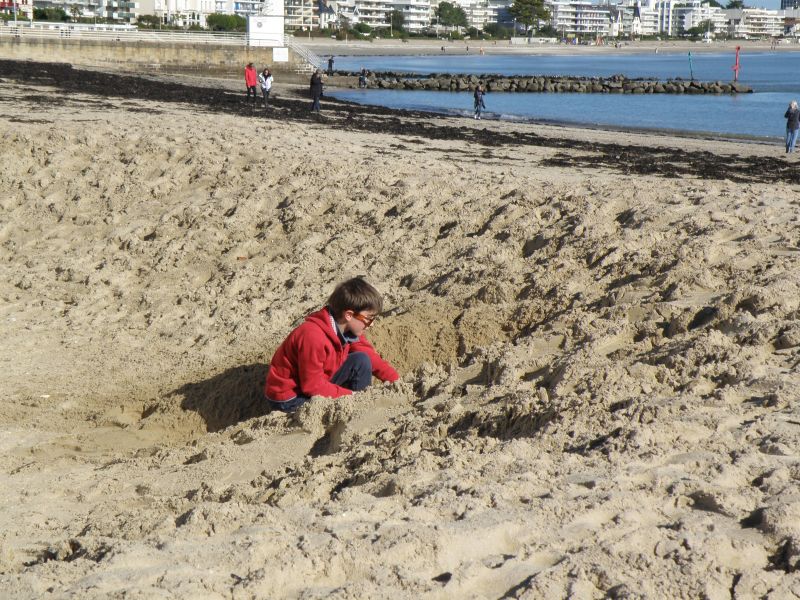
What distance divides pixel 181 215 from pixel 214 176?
3.52ft

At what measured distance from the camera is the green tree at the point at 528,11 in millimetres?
156875

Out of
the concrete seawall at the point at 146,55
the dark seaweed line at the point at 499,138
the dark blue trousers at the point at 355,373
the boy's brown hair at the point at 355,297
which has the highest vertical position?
the concrete seawall at the point at 146,55

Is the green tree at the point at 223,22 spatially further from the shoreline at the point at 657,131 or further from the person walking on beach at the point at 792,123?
the person walking on beach at the point at 792,123

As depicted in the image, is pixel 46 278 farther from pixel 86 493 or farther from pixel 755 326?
pixel 755 326

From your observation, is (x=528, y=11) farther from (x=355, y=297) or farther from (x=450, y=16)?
(x=355, y=297)

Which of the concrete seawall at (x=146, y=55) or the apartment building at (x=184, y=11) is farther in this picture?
the apartment building at (x=184, y=11)

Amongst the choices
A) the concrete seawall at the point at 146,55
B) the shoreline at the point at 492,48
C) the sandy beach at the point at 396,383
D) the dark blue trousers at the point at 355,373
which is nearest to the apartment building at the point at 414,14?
the shoreline at the point at 492,48

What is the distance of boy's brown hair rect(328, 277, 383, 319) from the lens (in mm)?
5367

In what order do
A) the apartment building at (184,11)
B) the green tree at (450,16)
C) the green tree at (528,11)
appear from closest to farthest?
1. the apartment building at (184,11)
2. the green tree at (528,11)
3. the green tree at (450,16)

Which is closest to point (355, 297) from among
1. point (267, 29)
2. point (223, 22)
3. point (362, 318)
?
point (362, 318)

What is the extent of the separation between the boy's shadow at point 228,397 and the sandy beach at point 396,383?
26mm

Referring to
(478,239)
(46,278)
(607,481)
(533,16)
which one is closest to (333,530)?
(607,481)

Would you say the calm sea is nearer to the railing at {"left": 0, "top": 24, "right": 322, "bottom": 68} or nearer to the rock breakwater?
the rock breakwater

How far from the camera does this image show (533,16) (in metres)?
159
